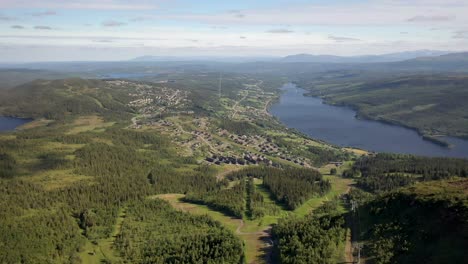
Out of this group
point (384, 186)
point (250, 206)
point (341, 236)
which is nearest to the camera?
point (341, 236)

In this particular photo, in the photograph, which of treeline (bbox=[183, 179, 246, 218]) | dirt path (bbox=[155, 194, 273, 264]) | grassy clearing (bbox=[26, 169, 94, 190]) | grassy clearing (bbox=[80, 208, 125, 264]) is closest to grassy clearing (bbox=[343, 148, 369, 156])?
treeline (bbox=[183, 179, 246, 218])

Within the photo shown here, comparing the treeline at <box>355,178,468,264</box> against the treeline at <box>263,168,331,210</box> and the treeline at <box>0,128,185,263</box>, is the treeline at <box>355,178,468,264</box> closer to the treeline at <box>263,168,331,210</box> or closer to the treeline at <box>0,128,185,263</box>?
the treeline at <box>263,168,331,210</box>

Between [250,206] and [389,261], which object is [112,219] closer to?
[250,206]

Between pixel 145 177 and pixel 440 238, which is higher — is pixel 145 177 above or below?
below

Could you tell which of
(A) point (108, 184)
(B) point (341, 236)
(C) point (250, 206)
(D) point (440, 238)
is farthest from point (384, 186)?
(A) point (108, 184)

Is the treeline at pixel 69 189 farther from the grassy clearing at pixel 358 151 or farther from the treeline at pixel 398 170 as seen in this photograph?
the grassy clearing at pixel 358 151

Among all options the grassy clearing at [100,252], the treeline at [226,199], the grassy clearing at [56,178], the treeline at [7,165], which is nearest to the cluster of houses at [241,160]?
the treeline at [226,199]
